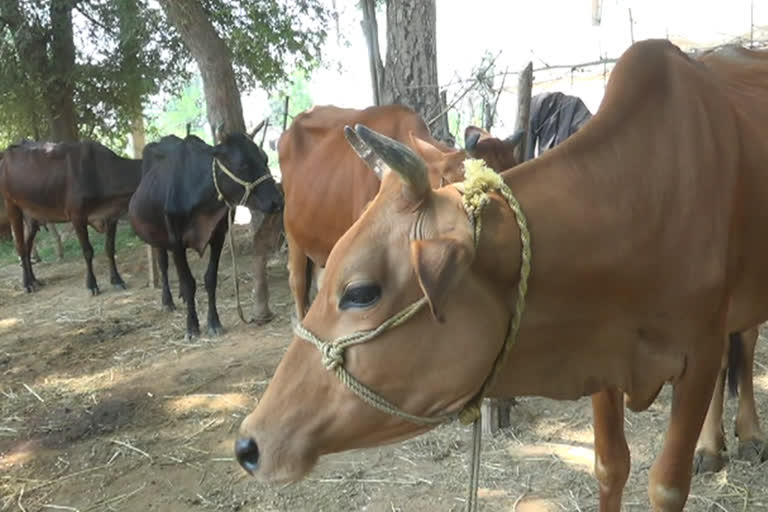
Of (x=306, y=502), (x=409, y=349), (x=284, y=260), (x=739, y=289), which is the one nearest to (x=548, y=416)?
(x=306, y=502)

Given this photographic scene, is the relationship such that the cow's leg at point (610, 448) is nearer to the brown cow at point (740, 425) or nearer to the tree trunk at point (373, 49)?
the brown cow at point (740, 425)

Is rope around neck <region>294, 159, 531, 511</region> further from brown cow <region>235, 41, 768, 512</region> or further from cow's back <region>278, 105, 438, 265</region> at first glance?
cow's back <region>278, 105, 438, 265</region>

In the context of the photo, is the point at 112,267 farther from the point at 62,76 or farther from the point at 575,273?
the point at 575,273

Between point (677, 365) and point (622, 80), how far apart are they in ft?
3.13

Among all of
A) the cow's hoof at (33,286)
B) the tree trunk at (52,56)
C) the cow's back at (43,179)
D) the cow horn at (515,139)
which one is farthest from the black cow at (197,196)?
the tree trunk at (52,56)

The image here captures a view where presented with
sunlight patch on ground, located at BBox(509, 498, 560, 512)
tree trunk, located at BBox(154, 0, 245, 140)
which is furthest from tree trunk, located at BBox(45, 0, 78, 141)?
sunlight patch on ground, located at BBox(509, 498, 560, 512)

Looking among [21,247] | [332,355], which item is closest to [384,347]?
[332,355]

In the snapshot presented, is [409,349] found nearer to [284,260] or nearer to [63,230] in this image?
[284,260]

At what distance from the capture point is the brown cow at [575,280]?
179 cm

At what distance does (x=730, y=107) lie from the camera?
96.7 inches

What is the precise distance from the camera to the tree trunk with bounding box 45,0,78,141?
12.0m

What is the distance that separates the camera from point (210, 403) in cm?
493

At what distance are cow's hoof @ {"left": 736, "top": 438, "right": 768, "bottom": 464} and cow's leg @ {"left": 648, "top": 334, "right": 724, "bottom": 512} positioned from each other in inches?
56.8

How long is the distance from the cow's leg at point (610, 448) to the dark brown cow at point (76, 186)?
767 centimetres
